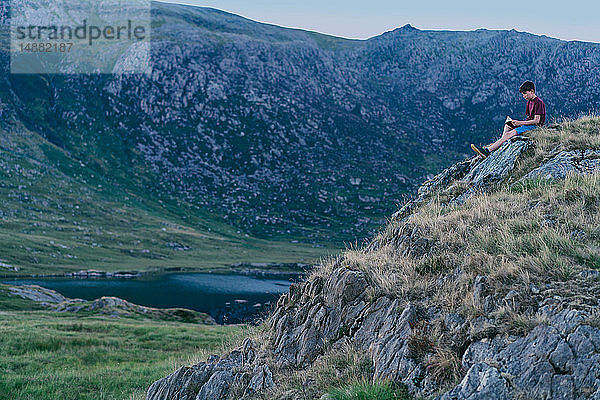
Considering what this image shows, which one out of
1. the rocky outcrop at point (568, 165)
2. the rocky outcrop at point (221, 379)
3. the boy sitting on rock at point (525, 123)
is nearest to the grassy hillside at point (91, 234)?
the rocky outcrop at point (221, 379)

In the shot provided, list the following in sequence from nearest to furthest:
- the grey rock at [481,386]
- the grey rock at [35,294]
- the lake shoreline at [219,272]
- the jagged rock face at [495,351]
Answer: the jagged rock face at [495,351] → the grey rock at [481,386] → the grey rock at [35,294] → the lake shoreline at [219,272]

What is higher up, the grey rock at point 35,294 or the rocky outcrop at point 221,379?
the rocky outcrop at point 221,379

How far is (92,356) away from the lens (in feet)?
101

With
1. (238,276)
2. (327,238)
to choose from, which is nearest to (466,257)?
(238,276)

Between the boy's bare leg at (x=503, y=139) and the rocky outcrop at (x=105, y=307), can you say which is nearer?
the boy's bare leg at (x=503, y=139)

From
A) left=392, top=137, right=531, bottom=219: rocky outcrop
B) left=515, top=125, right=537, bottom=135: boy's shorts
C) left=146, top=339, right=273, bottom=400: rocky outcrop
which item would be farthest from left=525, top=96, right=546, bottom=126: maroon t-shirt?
left=146, top=339, right=273, bottom=400: rocky outcrop

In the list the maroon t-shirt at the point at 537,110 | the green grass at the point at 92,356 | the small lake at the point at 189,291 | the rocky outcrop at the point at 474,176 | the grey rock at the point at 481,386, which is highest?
the maroon t-shirt at the point at 537,110

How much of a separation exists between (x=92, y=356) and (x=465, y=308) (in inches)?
1150

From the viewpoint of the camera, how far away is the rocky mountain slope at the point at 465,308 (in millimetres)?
7785

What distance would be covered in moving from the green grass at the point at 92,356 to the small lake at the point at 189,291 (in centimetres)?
3520

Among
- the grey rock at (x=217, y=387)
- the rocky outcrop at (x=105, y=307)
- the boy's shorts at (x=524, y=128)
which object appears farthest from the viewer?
the rocky outcrop at (x=105, y=307)

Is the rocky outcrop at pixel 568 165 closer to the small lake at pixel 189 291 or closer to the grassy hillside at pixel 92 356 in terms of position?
the grassy hillside at pixel 92 356

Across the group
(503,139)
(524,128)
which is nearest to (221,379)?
(503,139)

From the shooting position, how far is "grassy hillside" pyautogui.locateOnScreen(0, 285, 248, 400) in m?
22.5
